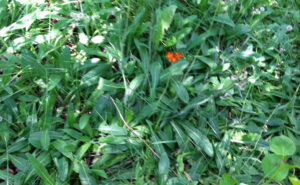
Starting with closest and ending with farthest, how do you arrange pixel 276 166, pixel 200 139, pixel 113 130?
pixel 276 166 → pixel 113 130 → pixel 200 139

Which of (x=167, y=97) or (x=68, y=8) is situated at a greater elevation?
(x=68, y=8)

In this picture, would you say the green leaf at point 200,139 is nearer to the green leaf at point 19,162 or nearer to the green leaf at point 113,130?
the green leaf at point 113,130

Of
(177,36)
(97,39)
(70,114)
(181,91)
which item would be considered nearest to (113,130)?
(70,114)

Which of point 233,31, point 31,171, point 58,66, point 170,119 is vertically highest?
point 233,31

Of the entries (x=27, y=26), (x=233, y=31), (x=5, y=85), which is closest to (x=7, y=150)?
(x=5, y=85)

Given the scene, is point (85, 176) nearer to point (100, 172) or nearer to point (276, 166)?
point (100, 172)

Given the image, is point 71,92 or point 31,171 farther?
point 71,92

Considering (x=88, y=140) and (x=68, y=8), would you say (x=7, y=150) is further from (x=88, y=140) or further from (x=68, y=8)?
(x=68, y=8)
